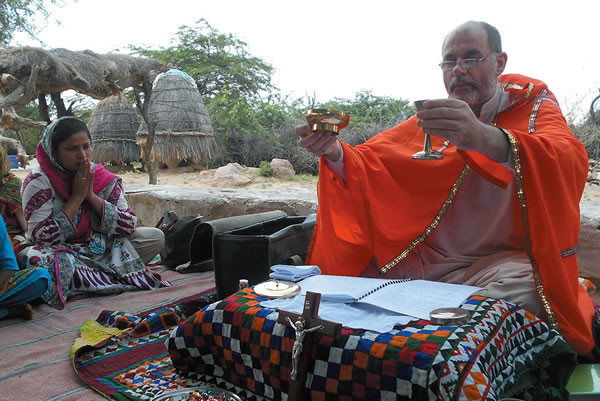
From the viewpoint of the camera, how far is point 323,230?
249 cm

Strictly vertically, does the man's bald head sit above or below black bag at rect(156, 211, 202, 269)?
above

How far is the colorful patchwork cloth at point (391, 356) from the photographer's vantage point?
4.24 feet

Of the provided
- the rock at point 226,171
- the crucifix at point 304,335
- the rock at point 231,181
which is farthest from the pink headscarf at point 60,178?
the rock at point 226,171

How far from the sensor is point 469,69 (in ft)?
7.31

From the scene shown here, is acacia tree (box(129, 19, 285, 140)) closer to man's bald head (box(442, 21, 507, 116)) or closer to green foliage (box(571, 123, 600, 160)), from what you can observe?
green foliage (box(571, 123, 600, 160))

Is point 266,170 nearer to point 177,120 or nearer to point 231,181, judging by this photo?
point 231,181

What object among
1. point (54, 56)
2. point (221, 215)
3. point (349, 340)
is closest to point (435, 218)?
point (349, 340)

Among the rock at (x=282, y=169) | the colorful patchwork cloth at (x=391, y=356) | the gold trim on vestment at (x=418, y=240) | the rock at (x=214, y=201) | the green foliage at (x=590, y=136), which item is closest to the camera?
the colorful patchwork cloth at (x=391, y=356)

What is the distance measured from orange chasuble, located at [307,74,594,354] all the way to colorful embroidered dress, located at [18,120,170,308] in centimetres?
177

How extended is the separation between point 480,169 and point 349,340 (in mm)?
992

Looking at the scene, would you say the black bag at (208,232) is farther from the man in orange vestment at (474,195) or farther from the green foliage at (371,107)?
the green foliage at (371,107)

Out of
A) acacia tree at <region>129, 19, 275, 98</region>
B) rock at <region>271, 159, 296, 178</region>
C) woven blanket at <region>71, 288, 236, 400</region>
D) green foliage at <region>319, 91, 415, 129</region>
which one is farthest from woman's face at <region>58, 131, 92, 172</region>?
acacia tree at <region>129, 19, 275, 98</region>

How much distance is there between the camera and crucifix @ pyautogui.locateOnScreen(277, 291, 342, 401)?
1455 millimetres

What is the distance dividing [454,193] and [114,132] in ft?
44.0
